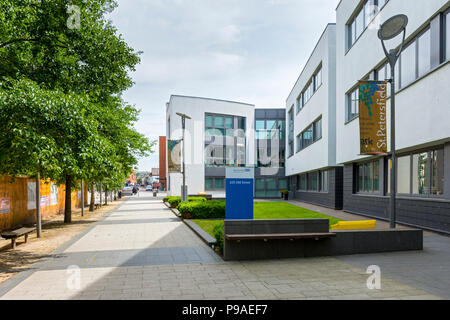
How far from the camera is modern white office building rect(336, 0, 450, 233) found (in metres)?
11.6

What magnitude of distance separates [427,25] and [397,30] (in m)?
3.70

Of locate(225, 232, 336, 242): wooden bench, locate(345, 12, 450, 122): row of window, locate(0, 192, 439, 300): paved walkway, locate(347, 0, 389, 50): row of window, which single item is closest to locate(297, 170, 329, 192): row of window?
locate(347, 0, 389, 50): row of window

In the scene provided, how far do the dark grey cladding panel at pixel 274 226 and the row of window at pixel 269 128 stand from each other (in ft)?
136

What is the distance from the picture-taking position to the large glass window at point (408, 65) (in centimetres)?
1359

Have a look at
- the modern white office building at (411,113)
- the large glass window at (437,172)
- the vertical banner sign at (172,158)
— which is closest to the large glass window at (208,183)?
the vertical banner sign at (172,158)

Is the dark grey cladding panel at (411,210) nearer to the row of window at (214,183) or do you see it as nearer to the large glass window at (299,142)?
the large glass window at (299,142)

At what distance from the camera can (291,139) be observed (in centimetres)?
4225

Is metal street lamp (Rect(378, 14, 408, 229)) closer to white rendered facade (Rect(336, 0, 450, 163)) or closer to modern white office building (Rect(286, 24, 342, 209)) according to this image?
white rendered facade (Rect(336, 0, 450, 163))

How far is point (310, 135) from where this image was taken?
104ft

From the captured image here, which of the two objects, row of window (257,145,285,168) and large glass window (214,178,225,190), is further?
large glass window (214,178,225,190)

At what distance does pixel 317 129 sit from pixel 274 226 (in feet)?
72.7

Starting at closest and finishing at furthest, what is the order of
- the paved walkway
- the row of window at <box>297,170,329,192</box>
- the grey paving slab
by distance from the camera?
the paved walkway → the grey paving slab → the row of window at <box>297,170,329,192</box>

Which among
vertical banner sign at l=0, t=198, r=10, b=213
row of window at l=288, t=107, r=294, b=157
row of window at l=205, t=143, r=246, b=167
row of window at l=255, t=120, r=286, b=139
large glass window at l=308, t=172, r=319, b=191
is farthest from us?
row of window at l=255, t=120, r=286, b=139

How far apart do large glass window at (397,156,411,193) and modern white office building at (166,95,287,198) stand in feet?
107
